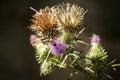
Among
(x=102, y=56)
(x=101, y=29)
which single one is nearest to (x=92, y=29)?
(x=101, y=29)

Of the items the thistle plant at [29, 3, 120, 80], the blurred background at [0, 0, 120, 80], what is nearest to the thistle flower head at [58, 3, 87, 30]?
the thistle plant at [29, 3, 120, 80]

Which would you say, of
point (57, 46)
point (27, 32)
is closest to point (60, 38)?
point (57, 46)

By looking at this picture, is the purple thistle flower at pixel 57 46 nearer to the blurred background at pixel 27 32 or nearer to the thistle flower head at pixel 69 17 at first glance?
the thistle flower head at pixel 69 17

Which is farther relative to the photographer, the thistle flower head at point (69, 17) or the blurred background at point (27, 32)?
the blurred background at point (27, 32)

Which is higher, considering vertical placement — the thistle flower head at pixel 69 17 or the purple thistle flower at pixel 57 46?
the thistle flower head at pixel 69 17

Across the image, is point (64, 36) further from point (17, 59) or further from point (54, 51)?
point (17, 59)

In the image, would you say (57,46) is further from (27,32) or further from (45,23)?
(27,32)

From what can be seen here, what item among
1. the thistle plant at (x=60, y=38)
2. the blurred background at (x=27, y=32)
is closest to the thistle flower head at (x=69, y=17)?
the thistle plant at (x=60, y=38)
